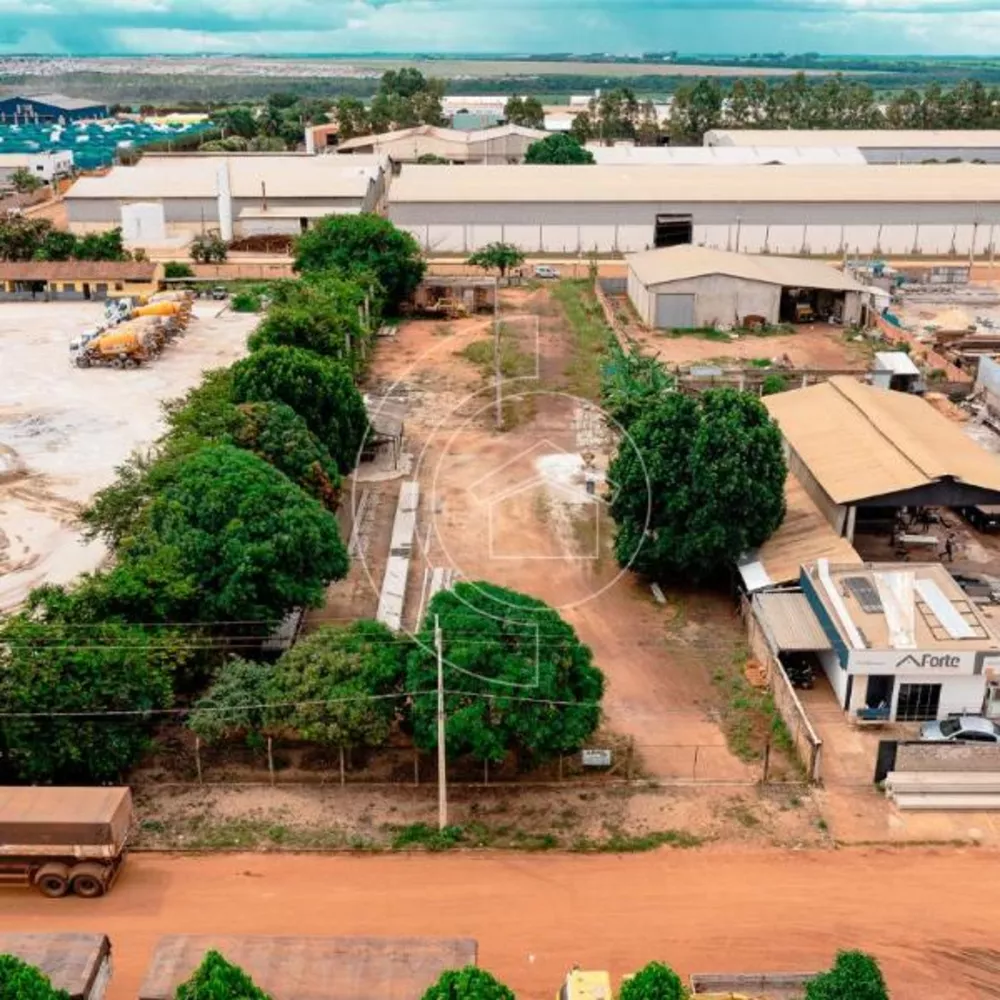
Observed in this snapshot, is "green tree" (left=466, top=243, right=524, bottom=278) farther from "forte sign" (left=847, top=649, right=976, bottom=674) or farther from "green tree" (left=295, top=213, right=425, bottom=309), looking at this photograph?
"forte sign" (left=847, top=649, right=976, bottom=674)

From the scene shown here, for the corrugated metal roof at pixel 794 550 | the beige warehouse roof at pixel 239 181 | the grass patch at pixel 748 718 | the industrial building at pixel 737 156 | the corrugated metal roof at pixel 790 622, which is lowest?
the grass patch at pixel 748 718

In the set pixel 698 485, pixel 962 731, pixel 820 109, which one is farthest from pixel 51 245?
pixel 820 109

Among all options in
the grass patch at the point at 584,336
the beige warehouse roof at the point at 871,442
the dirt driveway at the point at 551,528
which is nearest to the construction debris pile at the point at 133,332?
the dirt driveway at the point at 551,528

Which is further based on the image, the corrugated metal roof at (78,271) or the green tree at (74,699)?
the corrugated metal roof at (78,271)

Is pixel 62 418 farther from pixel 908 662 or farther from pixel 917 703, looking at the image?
pixel 917 703

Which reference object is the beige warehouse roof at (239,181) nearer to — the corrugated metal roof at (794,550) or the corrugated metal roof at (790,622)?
the corrugated metal roof at (794,550)

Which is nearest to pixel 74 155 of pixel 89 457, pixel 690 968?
pixel 89 457

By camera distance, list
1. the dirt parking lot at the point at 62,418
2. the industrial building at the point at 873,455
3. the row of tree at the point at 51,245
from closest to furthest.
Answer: the industrial building at the point at 873,455 < the dirt parking lot at the point at 62,418 < the row of tree at the point at 51,245
